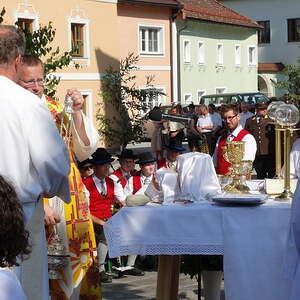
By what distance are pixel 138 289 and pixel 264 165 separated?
7127mm

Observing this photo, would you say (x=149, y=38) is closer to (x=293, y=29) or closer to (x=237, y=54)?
(x=237, y=54)

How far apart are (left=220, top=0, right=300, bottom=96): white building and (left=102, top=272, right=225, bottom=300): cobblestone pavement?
43.9 metres

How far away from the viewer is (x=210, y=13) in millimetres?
39188

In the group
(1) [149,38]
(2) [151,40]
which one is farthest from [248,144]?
(2) [151,40]

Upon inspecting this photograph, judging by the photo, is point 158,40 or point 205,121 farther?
point 158,40

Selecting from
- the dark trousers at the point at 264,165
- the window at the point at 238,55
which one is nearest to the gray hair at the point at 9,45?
the dark trousers at the point at 264,165

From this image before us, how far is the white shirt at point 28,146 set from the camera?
372 cm

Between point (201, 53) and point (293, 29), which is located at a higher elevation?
point (293, 29)

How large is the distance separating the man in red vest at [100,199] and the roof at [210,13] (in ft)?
93.0

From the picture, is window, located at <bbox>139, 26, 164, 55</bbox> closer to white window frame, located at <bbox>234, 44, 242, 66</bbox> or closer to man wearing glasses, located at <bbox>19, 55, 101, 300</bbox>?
white window frame, located at <bbox>234, 44, 242, 66</bbox>

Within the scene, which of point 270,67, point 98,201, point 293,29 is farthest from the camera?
point 293,29

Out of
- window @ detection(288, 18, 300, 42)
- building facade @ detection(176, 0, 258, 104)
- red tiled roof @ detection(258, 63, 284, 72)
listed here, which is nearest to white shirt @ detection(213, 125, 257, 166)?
building facade @ detection(176, 0, 258, 104)

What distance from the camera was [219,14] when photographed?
1576 inches

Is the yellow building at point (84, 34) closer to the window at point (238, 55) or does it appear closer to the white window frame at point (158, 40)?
the white window frame at point (158, 40)
